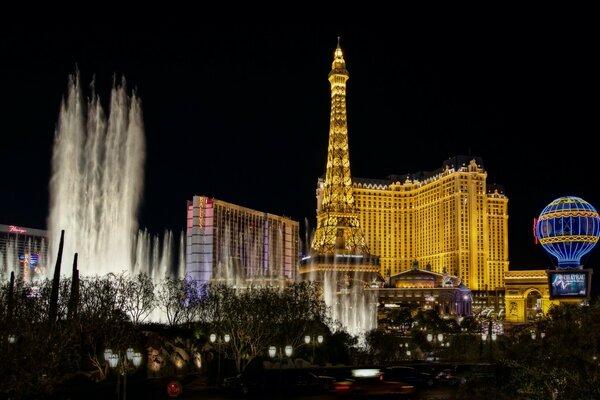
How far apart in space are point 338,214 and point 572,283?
35781 mm

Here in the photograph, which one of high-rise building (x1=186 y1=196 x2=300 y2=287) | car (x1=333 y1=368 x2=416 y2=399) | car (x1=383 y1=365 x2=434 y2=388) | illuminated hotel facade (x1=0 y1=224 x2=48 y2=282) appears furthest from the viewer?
illuminated hotel facade (x1=0 y1=224 x2=48 y2=282)

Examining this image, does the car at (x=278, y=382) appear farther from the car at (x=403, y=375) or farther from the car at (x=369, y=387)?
the car at (x=403, y=375)

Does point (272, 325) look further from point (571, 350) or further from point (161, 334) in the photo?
point (571, 350)

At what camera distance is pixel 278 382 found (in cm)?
2752

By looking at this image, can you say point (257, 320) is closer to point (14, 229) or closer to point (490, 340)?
point (490, 340)

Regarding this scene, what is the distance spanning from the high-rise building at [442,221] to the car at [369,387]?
9072cm

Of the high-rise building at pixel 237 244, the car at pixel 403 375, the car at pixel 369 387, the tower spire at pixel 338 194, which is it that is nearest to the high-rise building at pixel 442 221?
the high-rise building at pixel 237 244

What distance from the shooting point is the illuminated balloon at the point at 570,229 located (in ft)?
235

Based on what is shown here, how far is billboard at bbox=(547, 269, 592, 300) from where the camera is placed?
7331cm

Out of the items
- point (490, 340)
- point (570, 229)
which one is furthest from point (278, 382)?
point (570, 229)

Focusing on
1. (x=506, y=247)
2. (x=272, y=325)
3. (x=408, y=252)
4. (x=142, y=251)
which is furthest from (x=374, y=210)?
(x=272, y=325)

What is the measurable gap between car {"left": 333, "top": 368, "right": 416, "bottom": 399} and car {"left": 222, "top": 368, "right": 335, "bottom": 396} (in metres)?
1.89

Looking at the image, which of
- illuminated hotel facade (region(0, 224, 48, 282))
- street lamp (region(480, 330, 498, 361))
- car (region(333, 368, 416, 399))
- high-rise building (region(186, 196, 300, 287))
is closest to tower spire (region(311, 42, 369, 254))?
high-rise building (region(186, 196, 300, 287))

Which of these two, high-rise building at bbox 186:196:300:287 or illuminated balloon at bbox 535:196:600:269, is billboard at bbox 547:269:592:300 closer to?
illuminated balloon at bbox 535:196:600:269
